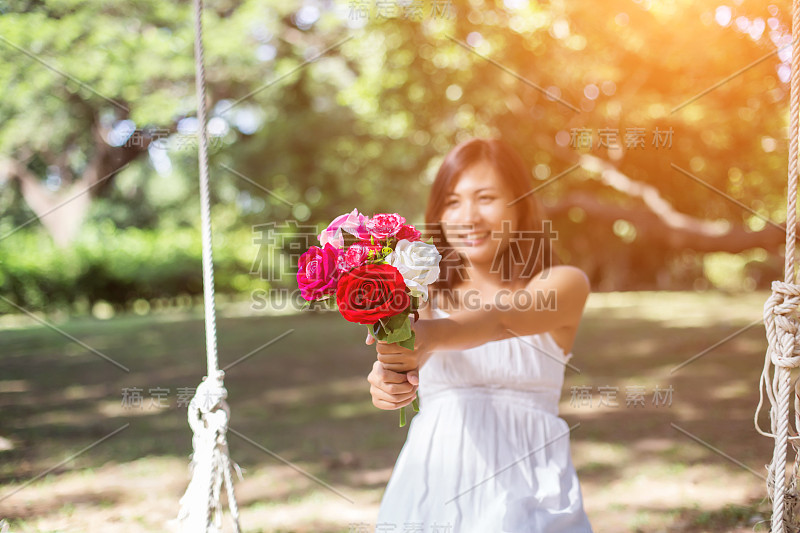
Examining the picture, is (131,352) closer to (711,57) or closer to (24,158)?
(711,57)

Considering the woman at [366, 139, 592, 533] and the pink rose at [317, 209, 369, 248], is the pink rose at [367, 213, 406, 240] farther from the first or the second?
the woman at [366, 139, 592, 533]

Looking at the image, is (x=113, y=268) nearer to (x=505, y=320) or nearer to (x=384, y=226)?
(x=505, y=320)

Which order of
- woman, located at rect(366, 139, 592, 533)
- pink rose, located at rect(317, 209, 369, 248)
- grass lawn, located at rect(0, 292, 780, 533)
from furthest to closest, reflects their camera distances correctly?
grass lawn, located at rect(0, 292, 780, 533)
woman, located at rect(366, 139, 592, 533)
pink rose, located at rect(317, 209, 369, 248)

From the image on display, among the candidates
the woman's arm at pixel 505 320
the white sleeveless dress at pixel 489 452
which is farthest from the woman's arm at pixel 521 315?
the white sleeveless dress at pixel 489 452

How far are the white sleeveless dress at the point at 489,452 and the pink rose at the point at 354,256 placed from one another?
0.73 m

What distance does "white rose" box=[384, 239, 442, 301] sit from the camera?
4.98 feet

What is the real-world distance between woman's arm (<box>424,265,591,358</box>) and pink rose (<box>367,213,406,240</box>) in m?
0.31

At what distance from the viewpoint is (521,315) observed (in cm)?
198

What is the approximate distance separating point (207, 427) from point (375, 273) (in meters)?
0.76

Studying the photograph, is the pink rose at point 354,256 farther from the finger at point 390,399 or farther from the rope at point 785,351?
the rope at point 785,351

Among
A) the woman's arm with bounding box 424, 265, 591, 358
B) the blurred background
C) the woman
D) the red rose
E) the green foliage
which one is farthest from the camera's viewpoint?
the green foliage

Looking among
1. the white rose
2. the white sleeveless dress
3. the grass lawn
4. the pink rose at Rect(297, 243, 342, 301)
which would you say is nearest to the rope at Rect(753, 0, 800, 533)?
the white sleeveless dress

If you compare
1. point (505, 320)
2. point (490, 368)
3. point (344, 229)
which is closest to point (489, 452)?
point (490, 368)

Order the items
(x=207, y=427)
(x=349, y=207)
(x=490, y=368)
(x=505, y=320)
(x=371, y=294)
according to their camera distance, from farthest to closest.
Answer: (x=349, y=207), (x=490, y=368), (x=505, y=320), (x=207, y=427), (x=371, y=294)
